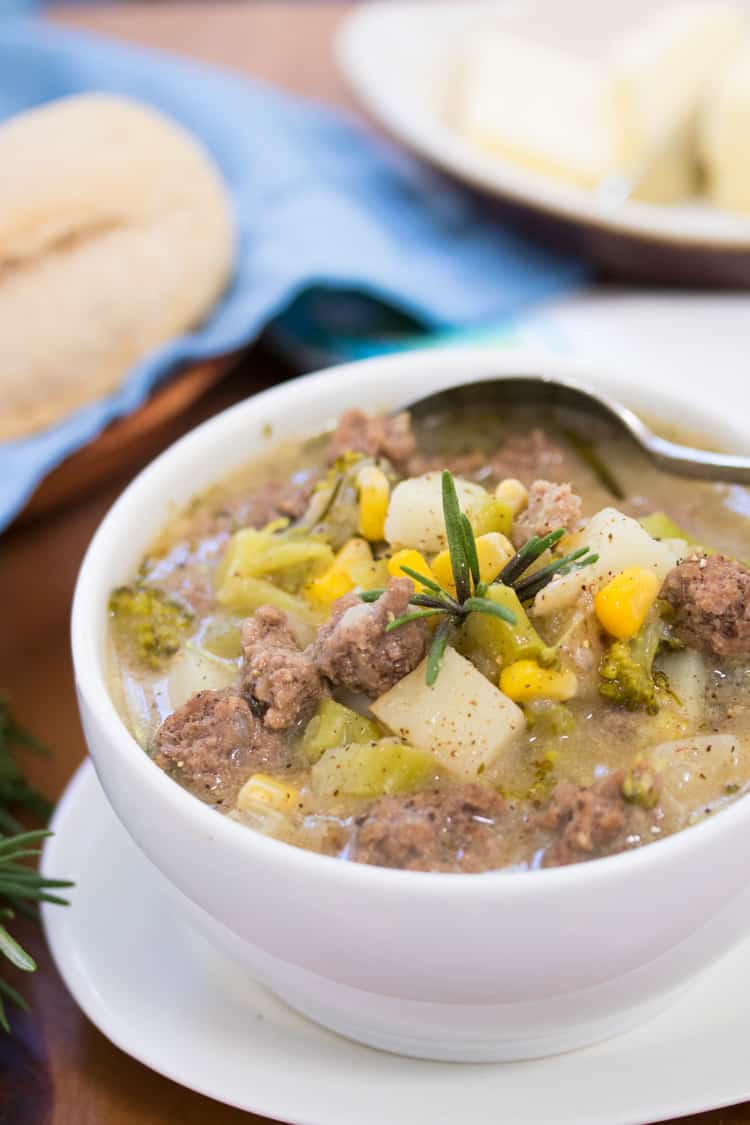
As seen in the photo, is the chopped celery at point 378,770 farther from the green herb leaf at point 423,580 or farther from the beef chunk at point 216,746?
the green herb leaf at point 423,580

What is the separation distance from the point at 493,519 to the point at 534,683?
0.36 metres

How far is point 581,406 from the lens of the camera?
2.36 m

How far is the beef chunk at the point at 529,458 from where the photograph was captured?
2340mm

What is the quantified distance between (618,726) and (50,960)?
109cm

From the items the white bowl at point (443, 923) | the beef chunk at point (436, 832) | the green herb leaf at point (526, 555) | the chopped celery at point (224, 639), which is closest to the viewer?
the white bowl at point (443, 923)

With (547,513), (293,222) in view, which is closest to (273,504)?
(547,513)

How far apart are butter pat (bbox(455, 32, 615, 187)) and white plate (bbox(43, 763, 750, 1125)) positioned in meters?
2.87

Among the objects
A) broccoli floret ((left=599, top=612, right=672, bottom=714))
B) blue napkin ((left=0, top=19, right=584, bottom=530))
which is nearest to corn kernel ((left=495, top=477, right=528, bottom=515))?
broccoli floret ((left=599, top=612, right=672, bottom=714))

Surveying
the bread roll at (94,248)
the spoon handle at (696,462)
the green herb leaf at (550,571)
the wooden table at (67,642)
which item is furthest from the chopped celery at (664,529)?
the bread roll at (94,248)

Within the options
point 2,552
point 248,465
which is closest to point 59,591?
point 2,552

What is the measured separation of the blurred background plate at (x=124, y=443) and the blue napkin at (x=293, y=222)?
4 cm

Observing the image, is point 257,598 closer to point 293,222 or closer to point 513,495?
point 513,495

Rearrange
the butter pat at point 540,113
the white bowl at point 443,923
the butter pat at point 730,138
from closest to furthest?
the white bowl at point 443,923 < the butter pat at point 730,138 < the butter pat at point 540,113

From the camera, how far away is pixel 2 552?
3145 millimetres
